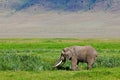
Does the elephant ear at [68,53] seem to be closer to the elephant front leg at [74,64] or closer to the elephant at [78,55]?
the elephant at [78,55]

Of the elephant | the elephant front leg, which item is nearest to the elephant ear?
the elephant

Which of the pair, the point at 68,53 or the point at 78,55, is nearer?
the point at 68,53

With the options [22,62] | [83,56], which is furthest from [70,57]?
[22,62]

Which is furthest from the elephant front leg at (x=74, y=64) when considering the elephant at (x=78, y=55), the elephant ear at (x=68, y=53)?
the elephant ear at (x=68, y=53)

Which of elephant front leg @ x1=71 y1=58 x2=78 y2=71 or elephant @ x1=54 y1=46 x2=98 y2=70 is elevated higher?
elephant @ x1=54 y1=46 x2=98 y2=70

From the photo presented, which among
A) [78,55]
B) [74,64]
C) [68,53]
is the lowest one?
[74,64]

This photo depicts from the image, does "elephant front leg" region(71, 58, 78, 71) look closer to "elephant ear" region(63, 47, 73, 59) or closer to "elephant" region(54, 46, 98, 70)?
"elephant" region(54, 46, 98, 70)

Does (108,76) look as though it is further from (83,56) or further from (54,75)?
(83,56)

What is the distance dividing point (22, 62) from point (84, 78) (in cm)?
709

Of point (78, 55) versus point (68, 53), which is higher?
point (68, 53)

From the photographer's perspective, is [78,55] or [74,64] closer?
[74,64]

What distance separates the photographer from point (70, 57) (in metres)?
27.9

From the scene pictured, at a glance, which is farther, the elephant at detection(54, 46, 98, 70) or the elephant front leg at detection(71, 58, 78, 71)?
the elephant at detection(54, 46, 98, 70)

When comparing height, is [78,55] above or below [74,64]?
above
